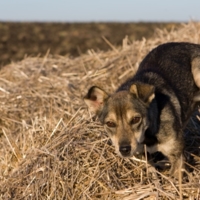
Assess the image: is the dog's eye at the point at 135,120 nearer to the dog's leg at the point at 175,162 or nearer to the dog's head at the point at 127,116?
the dog's head at the point at 127,116

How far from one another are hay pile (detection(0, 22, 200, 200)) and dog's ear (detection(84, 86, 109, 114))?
478mm

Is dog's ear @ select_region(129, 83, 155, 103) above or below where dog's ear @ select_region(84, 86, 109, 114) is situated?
above

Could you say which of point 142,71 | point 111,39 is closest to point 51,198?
point 142,71

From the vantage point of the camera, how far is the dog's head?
23.7ft

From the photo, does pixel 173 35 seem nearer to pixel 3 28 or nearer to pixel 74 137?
pixel 74 137

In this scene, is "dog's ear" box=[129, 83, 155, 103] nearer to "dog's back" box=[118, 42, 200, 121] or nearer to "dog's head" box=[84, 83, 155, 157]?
"dog's head" box=[84, 83, 155, 157]

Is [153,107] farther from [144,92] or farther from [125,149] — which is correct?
[125,149]

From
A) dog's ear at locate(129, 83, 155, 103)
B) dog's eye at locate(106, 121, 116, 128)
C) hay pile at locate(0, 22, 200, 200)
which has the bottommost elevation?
hay pile at locate(0, 22, 200, 200)

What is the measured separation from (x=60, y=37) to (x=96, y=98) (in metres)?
29.0

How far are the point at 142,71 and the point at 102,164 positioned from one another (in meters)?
1.88

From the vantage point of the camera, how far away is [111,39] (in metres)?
36.4

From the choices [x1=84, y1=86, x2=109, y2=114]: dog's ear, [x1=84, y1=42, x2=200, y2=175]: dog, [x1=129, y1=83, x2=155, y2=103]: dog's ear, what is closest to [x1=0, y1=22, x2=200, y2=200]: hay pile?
[x1=84, y1=42, x2=200, y2=175]: dog

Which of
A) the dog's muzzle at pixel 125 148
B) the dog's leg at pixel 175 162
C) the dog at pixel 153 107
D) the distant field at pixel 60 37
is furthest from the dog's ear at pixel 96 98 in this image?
the distant field at pixel 60 37

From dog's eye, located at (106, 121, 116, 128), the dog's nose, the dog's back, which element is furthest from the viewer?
the dog's back
